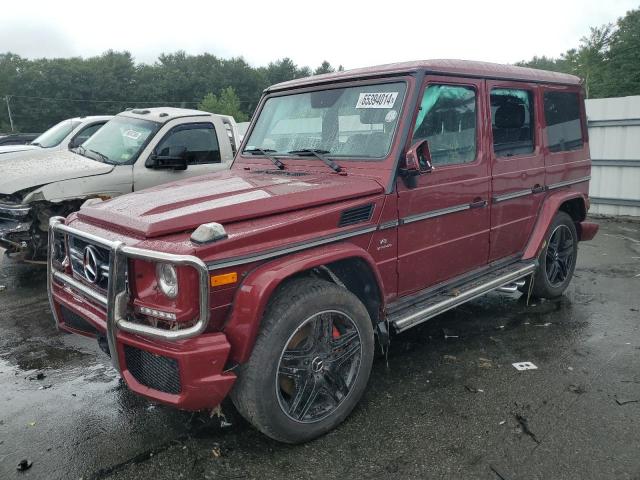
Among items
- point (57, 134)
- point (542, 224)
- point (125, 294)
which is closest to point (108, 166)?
point (57, 134)

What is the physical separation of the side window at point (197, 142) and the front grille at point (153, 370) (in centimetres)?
441

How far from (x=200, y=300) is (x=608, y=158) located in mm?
9021

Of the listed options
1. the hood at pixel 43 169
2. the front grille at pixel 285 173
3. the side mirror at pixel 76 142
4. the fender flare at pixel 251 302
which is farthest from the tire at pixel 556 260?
the side mirror at pixel 76 142

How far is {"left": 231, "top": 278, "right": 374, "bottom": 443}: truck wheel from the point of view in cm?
264

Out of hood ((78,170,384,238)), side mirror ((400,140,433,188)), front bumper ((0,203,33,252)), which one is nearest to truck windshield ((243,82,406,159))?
side mirror ((400,140,433,188))

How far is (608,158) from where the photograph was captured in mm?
9203

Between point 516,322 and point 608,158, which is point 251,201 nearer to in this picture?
point 516,322

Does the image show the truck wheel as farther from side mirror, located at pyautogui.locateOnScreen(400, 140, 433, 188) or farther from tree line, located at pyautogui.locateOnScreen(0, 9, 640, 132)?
tree line, located at pyautogui.locateOnScreen(0, 9, 640, 132)

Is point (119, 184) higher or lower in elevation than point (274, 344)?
higher

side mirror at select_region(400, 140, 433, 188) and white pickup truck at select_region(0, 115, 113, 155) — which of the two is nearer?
side mirror at select_region(400, 140, 433, 188)

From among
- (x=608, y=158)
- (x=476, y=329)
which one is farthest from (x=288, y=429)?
(x=608, y=158)

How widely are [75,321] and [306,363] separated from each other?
4.77ft

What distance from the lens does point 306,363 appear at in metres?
2.89

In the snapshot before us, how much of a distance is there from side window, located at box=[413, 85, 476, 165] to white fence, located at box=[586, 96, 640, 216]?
255 inches
